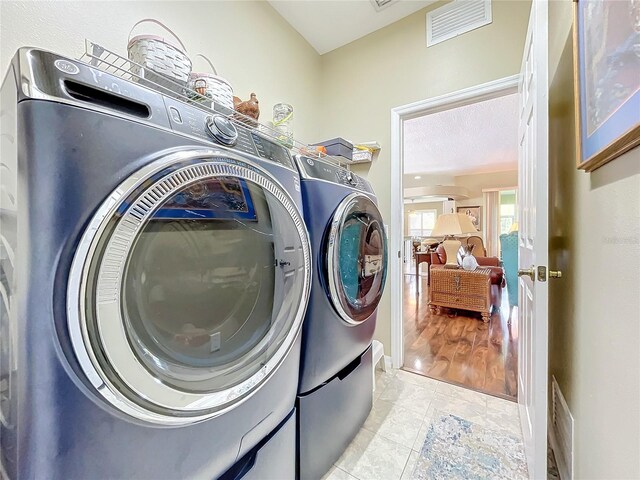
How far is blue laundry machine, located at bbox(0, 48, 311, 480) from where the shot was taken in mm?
389

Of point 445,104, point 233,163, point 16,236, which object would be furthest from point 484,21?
point 16,236

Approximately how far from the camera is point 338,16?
1.85 metres

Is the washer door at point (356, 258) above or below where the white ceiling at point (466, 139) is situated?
below

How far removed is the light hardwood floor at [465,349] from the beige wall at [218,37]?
2011 millimetres

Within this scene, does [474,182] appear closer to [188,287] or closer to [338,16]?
[338,16]

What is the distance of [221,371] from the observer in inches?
24.1

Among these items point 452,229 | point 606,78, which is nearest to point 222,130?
point 606,78

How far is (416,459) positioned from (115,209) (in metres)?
1.47

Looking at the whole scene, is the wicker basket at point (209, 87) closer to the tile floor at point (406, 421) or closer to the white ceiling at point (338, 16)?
the white ceiling at point (338, 16)

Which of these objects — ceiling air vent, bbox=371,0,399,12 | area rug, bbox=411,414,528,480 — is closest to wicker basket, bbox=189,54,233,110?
ceiling air vent, bbox=371,0,399,12

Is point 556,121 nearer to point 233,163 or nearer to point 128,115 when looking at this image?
point 233,163

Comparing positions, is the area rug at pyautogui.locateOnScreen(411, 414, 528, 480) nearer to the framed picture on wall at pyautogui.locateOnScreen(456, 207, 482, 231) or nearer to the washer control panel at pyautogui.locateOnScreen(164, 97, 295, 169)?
the washer control panel at pyautogui.locateOnScreen(164, 97, 295, 169)

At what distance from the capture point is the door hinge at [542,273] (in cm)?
91

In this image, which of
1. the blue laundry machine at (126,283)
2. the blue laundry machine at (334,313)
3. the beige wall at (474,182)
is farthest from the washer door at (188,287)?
the beige wall at (474,182)
